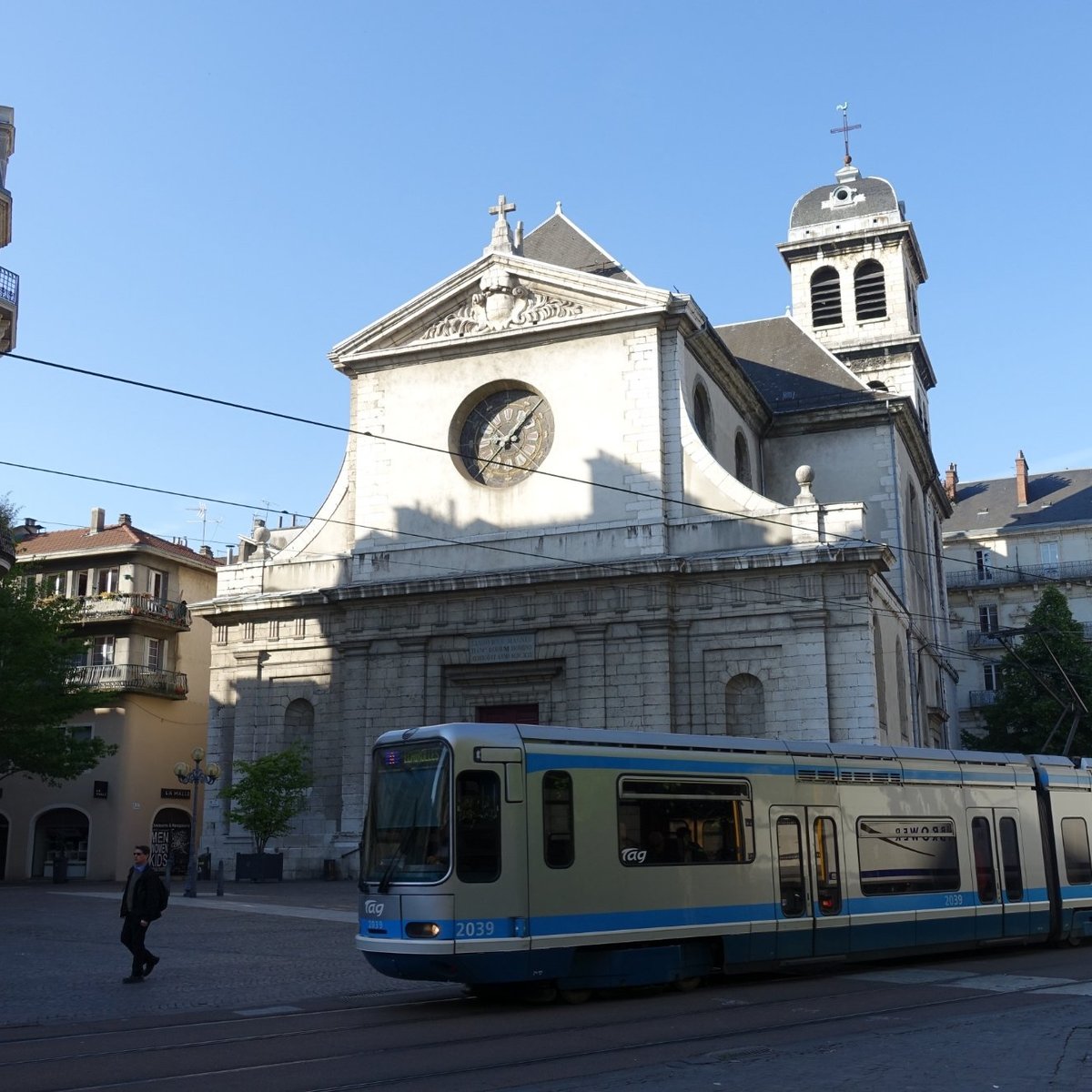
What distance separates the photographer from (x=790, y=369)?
41.6 m

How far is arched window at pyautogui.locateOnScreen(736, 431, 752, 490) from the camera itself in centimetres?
3700

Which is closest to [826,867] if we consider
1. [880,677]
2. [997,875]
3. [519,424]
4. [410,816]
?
[997,875]

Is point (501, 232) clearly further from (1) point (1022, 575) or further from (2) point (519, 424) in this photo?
(1) point (1022, 575)

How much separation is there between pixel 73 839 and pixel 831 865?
109 ft

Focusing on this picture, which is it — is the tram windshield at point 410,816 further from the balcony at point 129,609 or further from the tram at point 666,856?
the balcony at point 129,609

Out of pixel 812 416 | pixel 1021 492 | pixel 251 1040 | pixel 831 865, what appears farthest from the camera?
pixel 1021 492

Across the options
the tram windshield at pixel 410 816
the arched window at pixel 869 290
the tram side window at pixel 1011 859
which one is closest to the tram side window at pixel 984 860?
the tram side window at pixel 1011 859

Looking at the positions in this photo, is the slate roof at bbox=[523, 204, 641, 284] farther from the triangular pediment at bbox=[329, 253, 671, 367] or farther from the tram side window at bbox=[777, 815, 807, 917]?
the tram side window at bbox=[777, 815, 807, 917]

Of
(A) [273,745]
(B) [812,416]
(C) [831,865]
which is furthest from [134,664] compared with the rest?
(C) [831,865]

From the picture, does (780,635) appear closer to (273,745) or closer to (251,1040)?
(273,745)

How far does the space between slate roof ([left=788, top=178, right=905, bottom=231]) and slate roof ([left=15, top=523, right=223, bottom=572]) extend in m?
27.7

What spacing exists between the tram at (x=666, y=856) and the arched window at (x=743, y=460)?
66.6 ft

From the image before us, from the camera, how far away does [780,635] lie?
96.8 feet

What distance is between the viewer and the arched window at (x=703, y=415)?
33594 millimetres
